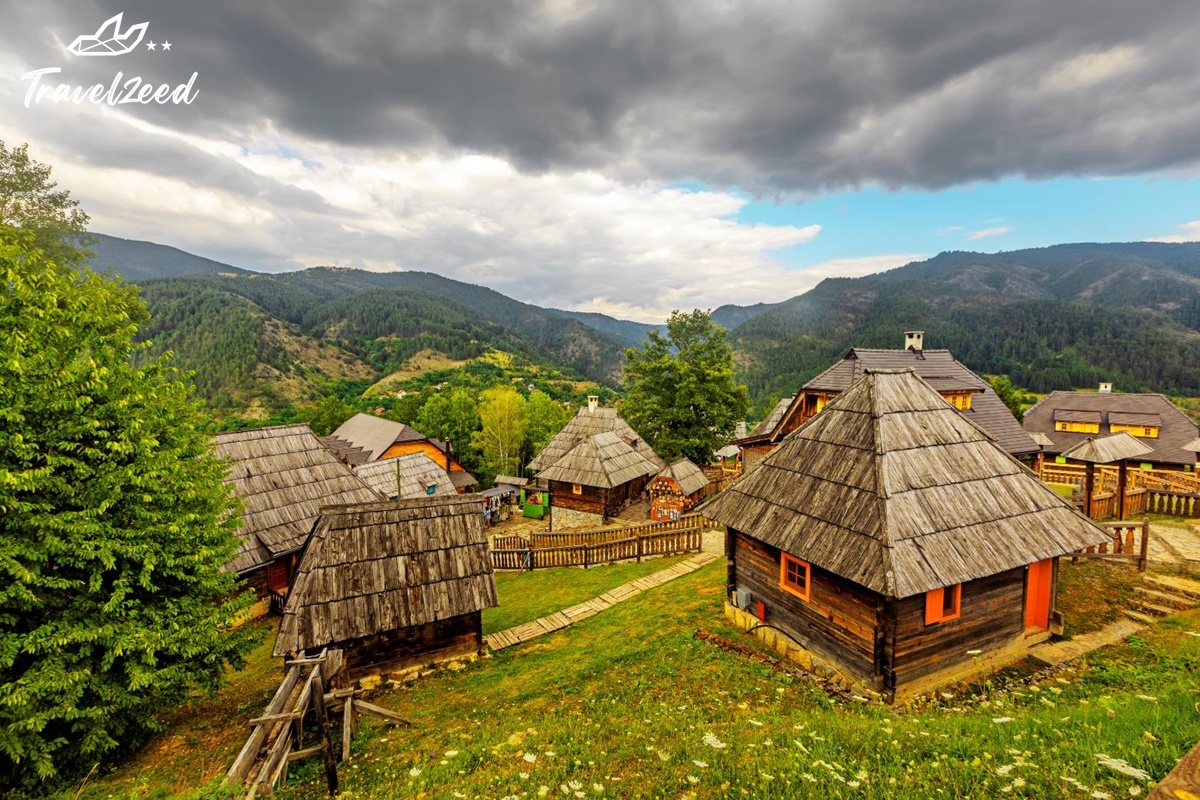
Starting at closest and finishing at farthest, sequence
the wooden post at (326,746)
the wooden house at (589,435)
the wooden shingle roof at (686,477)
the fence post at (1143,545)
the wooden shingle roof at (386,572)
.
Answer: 1. the wooden post at (326,746)
2. the wooden shingle roof at (386,572)
3. the fence post at (1143,545)
4. the wooden shingle roof at (686,477)
5. the wooden house at (589,435)

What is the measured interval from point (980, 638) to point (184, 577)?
52.0 ft

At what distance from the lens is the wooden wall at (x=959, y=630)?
904cm

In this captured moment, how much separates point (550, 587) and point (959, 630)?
13.2m

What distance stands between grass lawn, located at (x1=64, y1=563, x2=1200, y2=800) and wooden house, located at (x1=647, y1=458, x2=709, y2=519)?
15056 mm

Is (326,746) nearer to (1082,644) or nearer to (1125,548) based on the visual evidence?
(1082,644)

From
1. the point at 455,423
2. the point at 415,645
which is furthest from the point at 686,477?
the point at 455,423

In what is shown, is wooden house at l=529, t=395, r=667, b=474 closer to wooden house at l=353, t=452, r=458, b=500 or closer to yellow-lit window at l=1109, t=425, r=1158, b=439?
wooden house at l=353, t=452, r=458, b=500

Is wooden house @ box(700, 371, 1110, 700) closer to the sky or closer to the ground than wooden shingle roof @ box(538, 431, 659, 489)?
closer to the sky

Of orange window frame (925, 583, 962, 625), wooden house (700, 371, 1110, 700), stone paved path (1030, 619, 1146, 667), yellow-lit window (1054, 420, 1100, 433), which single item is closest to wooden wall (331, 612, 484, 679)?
wooden house (700, 371, 1110, 700)

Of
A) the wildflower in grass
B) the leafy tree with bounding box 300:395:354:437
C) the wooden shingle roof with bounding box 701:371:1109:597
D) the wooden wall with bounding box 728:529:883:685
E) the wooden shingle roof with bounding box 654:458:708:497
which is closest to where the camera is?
the wildflower in grass

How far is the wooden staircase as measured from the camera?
1143 centimetres

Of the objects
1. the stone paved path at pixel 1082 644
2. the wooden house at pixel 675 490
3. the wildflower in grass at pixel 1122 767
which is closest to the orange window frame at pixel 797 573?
the stone paved path at pixel 1082 644

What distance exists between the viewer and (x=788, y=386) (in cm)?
15850

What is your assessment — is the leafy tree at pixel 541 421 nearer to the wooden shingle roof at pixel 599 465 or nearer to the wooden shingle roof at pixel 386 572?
the wooden shingle roof at pixel 599 465
